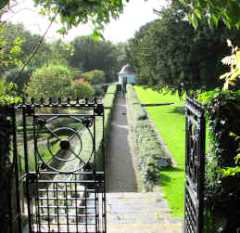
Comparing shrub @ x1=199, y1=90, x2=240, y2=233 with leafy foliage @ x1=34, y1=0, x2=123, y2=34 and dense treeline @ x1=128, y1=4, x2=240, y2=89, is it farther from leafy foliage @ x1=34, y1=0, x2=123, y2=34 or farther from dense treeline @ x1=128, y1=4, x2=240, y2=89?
dense treeline @ x1=128, y1=4, x2=240, y2=89

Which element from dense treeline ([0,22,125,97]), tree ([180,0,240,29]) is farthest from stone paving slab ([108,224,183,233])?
tree ([180,0,240,29])

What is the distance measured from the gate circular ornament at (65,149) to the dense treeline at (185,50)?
6.80 meters

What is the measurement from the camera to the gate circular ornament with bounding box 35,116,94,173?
442 cm

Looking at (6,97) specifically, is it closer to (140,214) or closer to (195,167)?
(195,167)

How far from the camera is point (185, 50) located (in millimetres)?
20203

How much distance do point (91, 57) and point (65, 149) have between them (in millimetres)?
54283

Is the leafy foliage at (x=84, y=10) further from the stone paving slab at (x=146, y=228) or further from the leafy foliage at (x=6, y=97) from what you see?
the stone paving slab at (x=146, y=228)

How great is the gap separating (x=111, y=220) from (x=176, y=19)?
56.6ft

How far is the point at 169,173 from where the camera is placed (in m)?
8.91

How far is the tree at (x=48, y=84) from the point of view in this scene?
68.5 ft

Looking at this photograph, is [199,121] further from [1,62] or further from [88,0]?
[1,62]

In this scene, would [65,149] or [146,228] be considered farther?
[146,228]

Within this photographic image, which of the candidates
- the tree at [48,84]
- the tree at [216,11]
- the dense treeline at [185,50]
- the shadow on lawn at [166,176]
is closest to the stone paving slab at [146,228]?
the shadow on lawn at [166,176]

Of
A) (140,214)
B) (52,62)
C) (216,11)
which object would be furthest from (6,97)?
(52,62)
